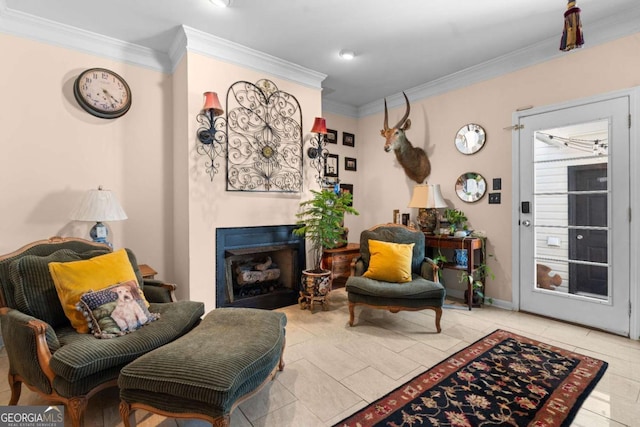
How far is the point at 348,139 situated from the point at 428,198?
1830mm

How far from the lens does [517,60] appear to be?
3.29 m

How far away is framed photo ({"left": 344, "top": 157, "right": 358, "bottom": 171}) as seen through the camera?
16.0 ft

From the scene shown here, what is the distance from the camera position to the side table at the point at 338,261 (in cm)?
367

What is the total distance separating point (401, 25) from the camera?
277 cm

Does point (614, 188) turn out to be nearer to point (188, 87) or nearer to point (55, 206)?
point (188, 87)

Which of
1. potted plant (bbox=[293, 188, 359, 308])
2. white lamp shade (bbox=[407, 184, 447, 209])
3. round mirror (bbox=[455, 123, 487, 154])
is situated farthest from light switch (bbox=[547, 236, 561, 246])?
potted plant (bbox=[293, 188, 359, 308])

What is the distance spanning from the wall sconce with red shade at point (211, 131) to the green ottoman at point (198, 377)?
1.91 metres

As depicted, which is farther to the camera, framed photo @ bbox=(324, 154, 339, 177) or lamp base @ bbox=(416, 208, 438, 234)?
framed photo @ bbox=(324, 154, 339, 177)

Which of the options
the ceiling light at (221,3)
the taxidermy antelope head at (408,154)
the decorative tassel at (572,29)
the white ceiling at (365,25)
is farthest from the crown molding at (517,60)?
the ceiling light at (221,3)

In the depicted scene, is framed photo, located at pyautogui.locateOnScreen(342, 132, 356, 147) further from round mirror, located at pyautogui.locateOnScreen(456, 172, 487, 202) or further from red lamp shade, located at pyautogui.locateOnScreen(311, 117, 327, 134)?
round mirror, located at pyautogui.locateOnScreen(456, 172, 487, 202)

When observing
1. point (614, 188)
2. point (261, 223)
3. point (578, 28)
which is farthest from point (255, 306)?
point (614, 188)

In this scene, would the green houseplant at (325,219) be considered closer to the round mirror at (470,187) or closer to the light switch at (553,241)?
the round mirror at (470,187)

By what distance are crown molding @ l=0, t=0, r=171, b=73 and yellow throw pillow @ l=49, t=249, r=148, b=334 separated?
2175mm

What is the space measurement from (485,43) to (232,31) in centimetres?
257
